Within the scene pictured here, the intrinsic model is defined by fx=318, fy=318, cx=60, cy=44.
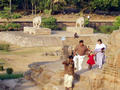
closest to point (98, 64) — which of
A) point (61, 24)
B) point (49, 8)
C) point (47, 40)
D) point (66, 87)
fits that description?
point (66, 87)

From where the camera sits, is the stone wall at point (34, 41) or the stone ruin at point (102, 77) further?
the stone wall at point (34, 41)

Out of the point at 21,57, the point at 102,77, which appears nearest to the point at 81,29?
the point at 21,57

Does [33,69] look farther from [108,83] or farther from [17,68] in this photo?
[17,68]

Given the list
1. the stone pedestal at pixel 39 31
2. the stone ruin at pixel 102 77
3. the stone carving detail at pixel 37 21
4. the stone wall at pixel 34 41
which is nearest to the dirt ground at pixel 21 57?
the stone wall at pixel 34 41

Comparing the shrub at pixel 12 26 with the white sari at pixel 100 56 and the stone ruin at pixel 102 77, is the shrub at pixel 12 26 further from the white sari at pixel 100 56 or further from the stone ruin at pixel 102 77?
the white sari at pixel 100 56

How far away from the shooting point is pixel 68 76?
37.1 feet

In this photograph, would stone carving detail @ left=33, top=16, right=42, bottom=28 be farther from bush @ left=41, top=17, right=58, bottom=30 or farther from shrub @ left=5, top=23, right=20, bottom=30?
bush @ left=41, top=17, right=58, bottom=30

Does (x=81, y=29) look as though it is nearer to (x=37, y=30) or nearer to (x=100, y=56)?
(x=37, y=30)

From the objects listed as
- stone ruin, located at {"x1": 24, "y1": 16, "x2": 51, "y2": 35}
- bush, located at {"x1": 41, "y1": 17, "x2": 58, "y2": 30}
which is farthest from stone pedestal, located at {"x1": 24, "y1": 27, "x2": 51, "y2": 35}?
bush, located at {"x1": 41, "y1": 17, "x2": 58, "y2": 30}

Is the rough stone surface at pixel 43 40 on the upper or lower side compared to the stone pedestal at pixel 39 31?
lower

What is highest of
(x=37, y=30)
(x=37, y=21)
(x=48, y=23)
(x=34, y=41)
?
(x=37, y=21)

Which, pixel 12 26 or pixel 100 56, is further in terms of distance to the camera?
pixel 12 26

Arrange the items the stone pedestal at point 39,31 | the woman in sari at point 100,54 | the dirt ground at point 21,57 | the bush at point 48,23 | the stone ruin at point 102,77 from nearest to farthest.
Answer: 1. the stone ruin at point 102,77
2. the woman in sari at point 100,54
3. the dirt ground at point 21,57
4. the stone pedestal at point 39,31
5. the bush at point 48,23

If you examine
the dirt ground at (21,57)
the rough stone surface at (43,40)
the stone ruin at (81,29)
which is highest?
the stone ruin at (81,29)
